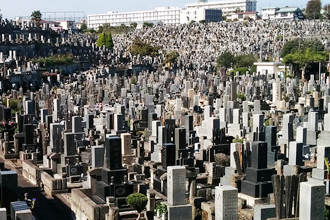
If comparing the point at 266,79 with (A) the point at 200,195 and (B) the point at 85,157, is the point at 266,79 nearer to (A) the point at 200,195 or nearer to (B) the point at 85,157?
(B) the point at 85,157

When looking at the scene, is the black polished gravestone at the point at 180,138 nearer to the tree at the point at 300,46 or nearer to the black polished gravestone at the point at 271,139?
the black polished gravestone at the point at 271,139

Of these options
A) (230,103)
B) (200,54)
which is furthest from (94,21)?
(230,103)

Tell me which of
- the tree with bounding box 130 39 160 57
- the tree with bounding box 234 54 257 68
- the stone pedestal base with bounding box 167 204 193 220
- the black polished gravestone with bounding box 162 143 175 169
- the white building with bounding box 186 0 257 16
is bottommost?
the stone pedestal base with bounding box 167 204 193 220

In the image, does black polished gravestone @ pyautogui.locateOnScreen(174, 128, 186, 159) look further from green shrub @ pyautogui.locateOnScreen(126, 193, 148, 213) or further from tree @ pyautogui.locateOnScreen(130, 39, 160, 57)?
tree @ pyautogui.locateOnScreen(130, 39, 160, 57)

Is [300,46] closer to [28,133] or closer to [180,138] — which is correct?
[28,133]

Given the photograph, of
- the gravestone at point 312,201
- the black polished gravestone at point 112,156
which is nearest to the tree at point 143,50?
the black polished gravestone at point 112,156

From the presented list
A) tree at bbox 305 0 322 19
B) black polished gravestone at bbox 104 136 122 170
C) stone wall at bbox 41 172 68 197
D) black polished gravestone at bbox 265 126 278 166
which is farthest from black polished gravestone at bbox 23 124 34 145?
tree at bbox 305 0 322 19
